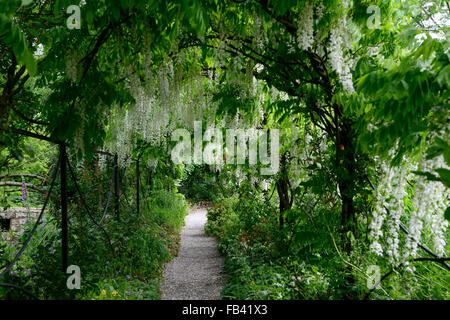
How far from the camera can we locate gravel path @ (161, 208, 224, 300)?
4.41 m

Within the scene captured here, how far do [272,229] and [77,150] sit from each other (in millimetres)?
3554

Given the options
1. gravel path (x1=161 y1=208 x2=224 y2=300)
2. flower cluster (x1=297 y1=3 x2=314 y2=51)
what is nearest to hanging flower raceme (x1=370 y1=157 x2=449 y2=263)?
flower cluster (x1=297 y1=3 x2=314 y2=51)

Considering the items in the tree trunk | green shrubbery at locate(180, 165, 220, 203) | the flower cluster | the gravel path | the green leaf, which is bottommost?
the gravel path

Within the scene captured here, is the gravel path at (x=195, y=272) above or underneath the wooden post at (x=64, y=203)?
underneath

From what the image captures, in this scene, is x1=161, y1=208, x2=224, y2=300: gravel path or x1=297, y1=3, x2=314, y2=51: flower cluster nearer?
x1=297, y1=3, x2=314, y2=51: flower cluster

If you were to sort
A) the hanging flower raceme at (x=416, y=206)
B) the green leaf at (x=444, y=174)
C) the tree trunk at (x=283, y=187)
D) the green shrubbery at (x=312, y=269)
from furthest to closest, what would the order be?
the tree trunk at (x=283, y=187)
the green shrubbery at (x=312, y=269)
the hanging flower raceme at (x=416, y=206)
the green leaf at (x=444, y=174)

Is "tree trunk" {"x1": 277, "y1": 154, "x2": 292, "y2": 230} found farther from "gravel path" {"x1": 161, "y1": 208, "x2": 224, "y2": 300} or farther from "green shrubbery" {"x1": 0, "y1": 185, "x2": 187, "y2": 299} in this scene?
"green shrubbery" {"x1": 0, "y1": 185, "x2": 187, "y2": 299}

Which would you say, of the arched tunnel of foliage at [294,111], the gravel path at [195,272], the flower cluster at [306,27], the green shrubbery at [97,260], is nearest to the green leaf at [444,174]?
the arched tunnel of foliage at [294,111]

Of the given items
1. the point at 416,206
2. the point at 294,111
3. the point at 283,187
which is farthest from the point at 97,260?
the point at 283,187

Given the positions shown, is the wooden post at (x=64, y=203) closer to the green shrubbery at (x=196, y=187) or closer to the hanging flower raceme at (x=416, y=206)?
the hanging flower raceme at (x=416, y=206)

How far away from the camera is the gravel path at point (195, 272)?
174 inches

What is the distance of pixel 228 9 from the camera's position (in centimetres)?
279

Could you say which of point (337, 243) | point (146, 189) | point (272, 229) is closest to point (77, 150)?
point (337, 243)

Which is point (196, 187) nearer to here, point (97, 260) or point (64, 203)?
point (97, 260)
